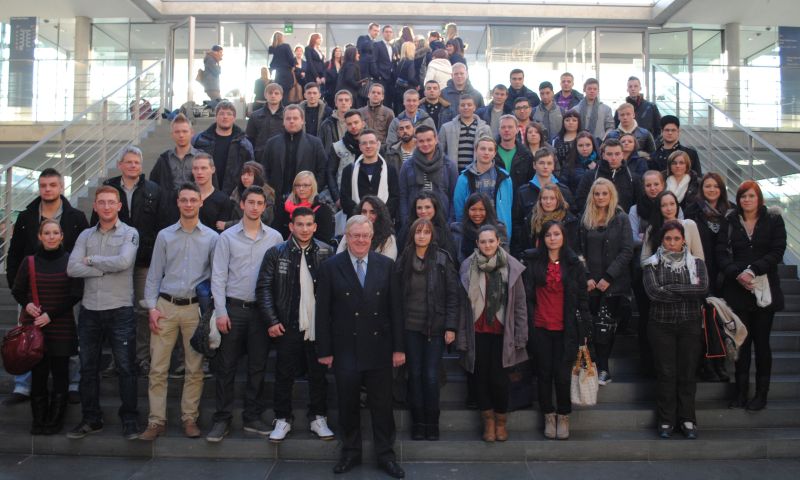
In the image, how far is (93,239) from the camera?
5887 millimetres

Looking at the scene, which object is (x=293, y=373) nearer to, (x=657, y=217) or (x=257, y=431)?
(x=257, y=431)

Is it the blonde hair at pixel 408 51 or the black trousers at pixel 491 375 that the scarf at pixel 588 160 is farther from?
the blonde hair at pixel 408 51

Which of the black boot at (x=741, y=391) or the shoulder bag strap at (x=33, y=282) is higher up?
the shoulder bag strap at (x=33, y=282)

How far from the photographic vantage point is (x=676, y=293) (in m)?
5.84

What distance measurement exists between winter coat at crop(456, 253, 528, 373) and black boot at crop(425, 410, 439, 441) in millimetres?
476

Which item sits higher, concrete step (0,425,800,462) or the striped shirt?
the striped shirt

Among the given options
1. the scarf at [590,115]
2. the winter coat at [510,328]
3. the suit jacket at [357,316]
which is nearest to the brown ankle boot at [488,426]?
the winter coat at [510,328]

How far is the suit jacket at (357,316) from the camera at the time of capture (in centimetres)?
530

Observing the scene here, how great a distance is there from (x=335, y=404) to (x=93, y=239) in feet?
8.62

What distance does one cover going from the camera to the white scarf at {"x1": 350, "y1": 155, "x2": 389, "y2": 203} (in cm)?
718

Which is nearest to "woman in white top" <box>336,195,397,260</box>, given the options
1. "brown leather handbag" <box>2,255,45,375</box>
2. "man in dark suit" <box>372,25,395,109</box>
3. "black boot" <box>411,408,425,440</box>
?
"black boot" <box>411,408,425,440</box>

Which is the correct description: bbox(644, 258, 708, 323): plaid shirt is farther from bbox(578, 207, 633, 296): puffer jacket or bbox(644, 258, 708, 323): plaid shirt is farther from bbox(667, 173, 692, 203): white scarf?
bbox(667, 173, 692, 203): white scarf

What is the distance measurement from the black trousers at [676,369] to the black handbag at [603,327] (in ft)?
1.32

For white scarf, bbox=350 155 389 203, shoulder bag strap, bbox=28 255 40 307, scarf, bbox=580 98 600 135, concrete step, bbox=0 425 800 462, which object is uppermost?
scarf, bbox=580 98 600 135
